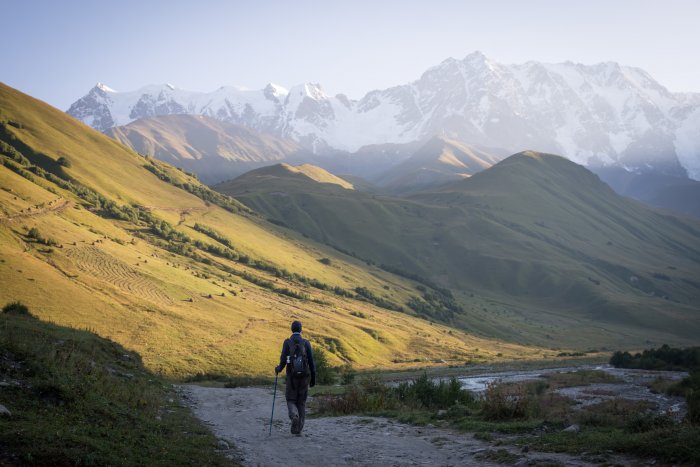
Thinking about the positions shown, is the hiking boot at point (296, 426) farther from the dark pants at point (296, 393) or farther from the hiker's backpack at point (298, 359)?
the hiker's backpack at point (298, 359)

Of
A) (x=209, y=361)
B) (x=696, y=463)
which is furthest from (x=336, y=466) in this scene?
(x=209, y=361)

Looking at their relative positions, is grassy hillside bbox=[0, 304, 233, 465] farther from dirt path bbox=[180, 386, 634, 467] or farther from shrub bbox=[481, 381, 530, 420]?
shrub bbox=[481, 381, 530, 420]

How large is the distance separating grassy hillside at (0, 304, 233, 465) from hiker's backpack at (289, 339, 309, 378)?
12.3 ft

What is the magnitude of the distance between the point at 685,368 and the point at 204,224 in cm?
12863

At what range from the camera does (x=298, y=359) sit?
66.0 ft

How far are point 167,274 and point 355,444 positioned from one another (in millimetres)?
82536

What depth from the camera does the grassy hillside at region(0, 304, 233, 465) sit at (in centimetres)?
1134

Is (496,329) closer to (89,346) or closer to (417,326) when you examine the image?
(417,326)

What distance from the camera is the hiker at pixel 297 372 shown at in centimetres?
2002

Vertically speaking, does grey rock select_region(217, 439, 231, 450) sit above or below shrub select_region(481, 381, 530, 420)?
below

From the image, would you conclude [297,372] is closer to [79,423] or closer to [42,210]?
[79,423]

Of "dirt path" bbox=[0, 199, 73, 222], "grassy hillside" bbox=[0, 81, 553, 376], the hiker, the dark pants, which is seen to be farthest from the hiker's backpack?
"dirt path" bbox=[0, 199, 73, 222]

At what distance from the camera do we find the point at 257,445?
1775 cm

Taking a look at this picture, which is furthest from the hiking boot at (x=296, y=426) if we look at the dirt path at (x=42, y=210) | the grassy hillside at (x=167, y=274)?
the dirt path at (x=42, y=210)
